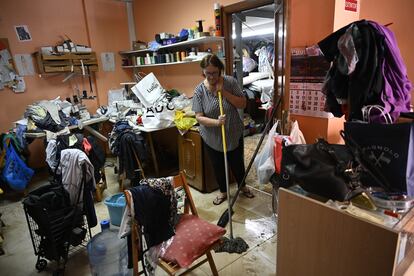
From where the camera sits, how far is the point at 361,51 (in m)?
1.17

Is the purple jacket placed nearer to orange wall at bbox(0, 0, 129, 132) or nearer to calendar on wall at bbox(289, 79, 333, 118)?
calendar on wall at bbox(289, 79, 333, 118)

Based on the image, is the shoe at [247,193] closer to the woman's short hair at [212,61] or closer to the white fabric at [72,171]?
the woman's short hair at [212,61]

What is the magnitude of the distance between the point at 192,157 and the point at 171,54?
4.84 ft

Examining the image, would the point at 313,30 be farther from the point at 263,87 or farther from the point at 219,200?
the point at 263,87

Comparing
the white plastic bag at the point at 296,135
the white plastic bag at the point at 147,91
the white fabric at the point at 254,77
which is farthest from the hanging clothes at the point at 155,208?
the white fabric at the point at 254,77

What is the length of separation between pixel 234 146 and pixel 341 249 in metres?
1.59

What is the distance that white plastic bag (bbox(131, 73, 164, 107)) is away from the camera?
3607mm

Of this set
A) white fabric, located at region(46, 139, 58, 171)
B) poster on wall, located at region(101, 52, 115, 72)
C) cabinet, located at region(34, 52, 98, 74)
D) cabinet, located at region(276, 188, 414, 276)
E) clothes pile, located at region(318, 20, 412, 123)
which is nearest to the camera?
cabinet, located at region(276, 188, 414, 276)

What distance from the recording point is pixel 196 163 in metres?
2.98

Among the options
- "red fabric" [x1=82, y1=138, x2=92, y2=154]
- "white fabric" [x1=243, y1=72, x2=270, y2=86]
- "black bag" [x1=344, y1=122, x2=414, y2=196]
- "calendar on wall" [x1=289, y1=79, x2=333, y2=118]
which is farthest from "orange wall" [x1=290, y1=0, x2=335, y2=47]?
"white fabric" [x1=243, y1=72, x2=270, y2=86]

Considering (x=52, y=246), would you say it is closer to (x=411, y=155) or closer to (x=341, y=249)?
(x=341, y=249)

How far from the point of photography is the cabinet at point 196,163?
9.53 ft

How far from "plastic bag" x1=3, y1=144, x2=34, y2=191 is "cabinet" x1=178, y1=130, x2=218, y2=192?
178 cm

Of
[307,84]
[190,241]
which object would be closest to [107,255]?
[190,241]
